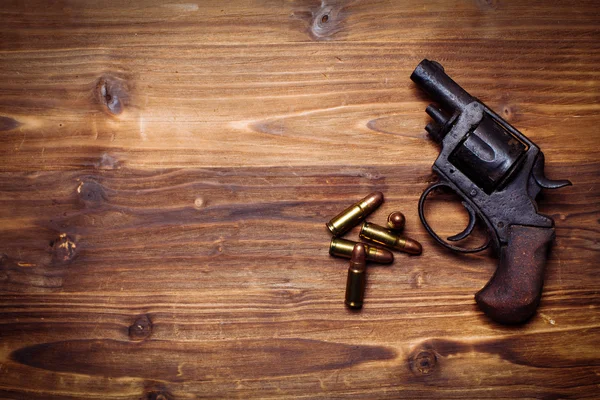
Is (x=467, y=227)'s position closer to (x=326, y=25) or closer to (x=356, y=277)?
(x=356, y=277)

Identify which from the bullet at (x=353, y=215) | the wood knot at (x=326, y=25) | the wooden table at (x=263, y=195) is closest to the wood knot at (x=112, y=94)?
the wooden table at (x=263, y=195)

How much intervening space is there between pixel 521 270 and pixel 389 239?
35cm

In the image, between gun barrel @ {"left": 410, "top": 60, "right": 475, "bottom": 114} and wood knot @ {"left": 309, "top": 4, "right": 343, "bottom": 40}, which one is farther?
wood knot @ {"left": 309, "top": 4, "right": 343, "bottom": 40}

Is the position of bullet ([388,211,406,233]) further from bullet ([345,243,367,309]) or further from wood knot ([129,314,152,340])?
wood knot ([129,314,152,340])

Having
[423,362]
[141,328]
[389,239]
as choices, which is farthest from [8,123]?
[423,362]

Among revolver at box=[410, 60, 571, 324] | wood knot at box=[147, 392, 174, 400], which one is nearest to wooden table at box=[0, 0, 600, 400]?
wood knot at box=[147, 392, 174, 400]

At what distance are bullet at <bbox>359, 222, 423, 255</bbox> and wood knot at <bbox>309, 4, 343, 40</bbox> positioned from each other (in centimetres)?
59

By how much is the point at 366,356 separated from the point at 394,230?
372 millimetres

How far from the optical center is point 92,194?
56.4 inches

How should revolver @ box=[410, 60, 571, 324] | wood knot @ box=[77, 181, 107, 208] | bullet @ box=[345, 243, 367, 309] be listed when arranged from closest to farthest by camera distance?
revolver @ box=[410, 60, 571, 324] → bullet @ box=[345, 243, 367, 309] → wood knot @ box=[77, 181, 107, 208]

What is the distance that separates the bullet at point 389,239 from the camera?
1.35 metres

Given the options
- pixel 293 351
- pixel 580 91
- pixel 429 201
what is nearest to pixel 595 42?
pixel 580 91

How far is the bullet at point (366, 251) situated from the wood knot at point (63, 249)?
0.78 metres

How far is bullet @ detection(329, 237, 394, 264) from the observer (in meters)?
1.35
